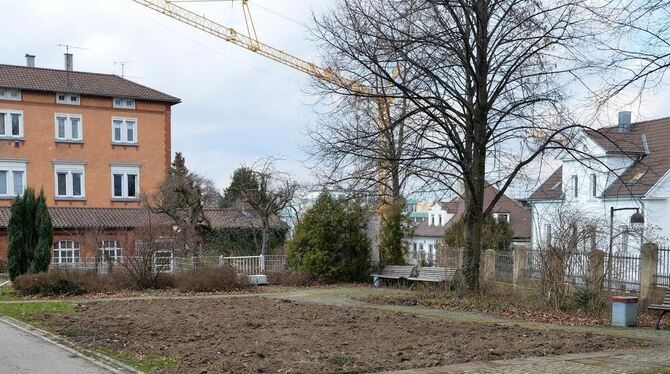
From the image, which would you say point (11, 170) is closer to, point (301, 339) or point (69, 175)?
point (69, 175)

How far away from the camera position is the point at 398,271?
2786 centimetres

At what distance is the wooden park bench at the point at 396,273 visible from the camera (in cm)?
2716

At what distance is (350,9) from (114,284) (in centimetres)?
1401

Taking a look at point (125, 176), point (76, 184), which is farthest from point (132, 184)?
point (76, 184)

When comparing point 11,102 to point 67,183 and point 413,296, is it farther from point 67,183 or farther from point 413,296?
point 413,296

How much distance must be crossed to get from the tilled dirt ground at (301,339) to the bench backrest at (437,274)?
6.61 m

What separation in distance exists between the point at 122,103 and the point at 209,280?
30308 millimetres

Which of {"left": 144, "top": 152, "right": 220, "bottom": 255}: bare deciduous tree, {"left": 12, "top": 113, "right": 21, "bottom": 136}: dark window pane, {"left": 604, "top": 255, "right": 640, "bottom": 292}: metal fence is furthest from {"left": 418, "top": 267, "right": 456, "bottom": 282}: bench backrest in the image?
{"left": 12, "top": 113, "right": 21, "bottom": 136}: dark window pane

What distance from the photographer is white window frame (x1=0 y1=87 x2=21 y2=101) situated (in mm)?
48094

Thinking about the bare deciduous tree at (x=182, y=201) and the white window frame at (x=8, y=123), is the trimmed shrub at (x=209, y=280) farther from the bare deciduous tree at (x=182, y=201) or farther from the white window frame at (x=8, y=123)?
the white window frame at (x=8, y=123)

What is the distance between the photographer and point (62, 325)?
15.4 m

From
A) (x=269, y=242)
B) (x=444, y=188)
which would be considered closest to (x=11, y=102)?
(x=269, y=242)

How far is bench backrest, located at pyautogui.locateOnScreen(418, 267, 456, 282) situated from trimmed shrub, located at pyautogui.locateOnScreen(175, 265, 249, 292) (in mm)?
6984

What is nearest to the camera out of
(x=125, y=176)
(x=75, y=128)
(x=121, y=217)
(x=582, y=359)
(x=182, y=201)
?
(x=582, y=359)
